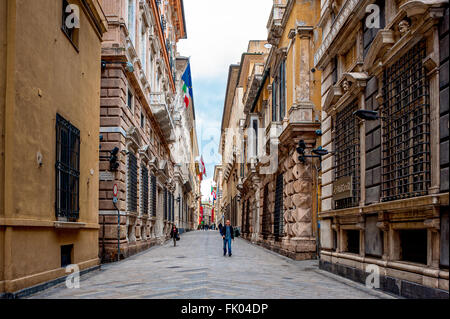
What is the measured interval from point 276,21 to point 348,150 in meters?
12.2

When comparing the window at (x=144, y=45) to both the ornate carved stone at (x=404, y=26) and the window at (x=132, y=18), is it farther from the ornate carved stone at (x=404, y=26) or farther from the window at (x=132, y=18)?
the ornate carved stone at (x=404, y=26)

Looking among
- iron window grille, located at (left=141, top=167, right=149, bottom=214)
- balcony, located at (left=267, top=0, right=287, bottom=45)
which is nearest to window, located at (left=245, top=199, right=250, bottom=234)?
iron window grille, located at (left=141, top=167, right=149, bottom=214)

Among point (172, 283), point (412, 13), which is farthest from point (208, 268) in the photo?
point (412, 13)

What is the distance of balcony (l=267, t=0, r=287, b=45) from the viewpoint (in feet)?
75.8

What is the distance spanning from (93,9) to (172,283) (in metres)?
7.45

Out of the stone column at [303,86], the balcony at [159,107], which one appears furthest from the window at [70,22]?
the balcony at [159,107]

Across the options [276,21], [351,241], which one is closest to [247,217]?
[276,21]

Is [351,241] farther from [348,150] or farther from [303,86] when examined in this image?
[303,86]

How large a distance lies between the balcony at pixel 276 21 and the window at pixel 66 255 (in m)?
14.4

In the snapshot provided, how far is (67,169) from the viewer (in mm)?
11703

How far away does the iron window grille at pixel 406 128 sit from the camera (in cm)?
827

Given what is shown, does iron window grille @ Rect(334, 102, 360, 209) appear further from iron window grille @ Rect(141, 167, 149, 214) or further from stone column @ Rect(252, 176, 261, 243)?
stone column @ Rect(252, 176, 261, 243)

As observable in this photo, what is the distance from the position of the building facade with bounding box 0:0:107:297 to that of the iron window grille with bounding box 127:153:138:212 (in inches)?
217

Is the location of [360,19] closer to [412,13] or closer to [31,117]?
[412,13]
